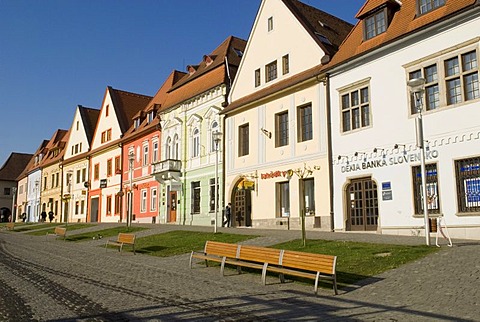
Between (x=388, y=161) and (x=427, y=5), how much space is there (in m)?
6.87

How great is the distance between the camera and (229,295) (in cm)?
990

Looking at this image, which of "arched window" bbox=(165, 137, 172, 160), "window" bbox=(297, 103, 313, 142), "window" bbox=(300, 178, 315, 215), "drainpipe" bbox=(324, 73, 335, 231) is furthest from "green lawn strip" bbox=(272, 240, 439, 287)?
"arched window" bbox=(165, 137, 172, 160)

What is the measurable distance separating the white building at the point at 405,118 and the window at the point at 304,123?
1.99 m

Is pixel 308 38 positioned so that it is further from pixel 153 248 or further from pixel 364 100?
pixel 153 248

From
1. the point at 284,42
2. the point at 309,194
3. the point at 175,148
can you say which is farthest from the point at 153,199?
the point at 284,42

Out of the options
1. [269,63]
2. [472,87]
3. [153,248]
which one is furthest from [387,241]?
[269,63]

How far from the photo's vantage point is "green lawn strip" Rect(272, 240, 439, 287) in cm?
1168

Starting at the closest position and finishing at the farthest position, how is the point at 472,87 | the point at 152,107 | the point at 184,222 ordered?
the point at 472,87
the point at 184,222
the point at 152,107

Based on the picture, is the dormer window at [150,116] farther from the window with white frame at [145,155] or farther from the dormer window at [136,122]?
the window with white frame at [145,155]

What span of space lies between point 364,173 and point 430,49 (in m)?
5.97

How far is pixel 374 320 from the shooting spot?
7488 mm

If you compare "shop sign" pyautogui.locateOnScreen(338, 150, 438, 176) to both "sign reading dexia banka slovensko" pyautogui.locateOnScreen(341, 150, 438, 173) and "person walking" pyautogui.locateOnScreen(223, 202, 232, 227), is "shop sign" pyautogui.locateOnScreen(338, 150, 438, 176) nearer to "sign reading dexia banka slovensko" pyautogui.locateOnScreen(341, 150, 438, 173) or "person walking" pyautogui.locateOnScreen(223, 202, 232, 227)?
"sign reading dexia banka slovensko" pyautogui.locateOnScreen(341, 150, 438, 173)

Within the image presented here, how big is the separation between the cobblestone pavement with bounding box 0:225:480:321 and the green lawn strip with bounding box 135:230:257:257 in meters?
4.12

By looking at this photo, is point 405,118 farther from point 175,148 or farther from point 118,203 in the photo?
point 118,203
